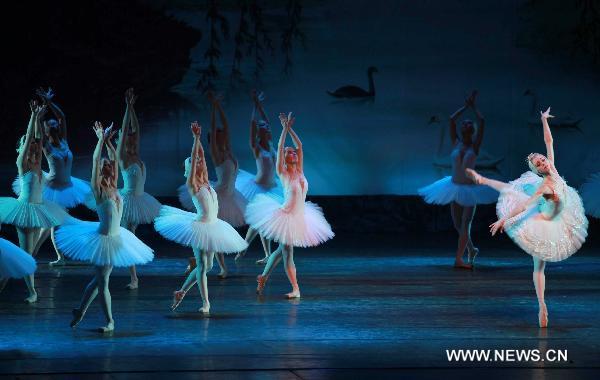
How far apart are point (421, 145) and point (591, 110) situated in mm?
2324

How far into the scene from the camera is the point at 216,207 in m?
7.90

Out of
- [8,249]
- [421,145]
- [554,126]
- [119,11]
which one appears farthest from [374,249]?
[8,249]

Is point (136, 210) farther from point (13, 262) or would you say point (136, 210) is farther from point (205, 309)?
point (13, 262)

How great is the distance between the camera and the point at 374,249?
1266cm

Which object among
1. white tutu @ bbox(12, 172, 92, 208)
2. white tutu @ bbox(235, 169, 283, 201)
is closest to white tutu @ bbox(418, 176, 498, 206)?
white tutu @ bbox(235, 169, 283, 201)

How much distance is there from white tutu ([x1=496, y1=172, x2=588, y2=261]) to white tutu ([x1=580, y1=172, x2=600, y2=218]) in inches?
138

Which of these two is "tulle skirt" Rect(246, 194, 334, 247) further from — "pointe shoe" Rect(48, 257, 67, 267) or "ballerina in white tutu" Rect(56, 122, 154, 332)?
"pointe shoe" Rect(48, 257, 67, 267)

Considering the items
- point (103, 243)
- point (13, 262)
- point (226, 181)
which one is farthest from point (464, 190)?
point (13, 262)

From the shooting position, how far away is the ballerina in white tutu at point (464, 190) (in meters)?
10.7

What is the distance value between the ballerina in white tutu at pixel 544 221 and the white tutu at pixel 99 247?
7.59 ft

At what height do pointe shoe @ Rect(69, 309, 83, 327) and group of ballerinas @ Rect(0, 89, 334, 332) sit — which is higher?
group of ballerinas @ Rect(0, 89, 334, 332)

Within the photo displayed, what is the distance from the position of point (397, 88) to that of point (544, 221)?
277 inches

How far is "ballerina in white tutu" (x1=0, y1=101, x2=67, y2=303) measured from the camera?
8383mm

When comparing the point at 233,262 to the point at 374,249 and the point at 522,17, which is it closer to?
the point at 374,249
